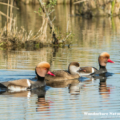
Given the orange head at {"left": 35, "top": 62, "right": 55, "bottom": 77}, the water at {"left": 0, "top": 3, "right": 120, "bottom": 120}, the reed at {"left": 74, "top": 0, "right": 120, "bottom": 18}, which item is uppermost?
the reed at {"left": 74, "top": 0, "right": 120, "bottom": 18}

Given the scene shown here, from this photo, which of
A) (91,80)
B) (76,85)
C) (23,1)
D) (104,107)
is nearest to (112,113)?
(104,107)

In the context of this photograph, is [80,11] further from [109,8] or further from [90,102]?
[90,102]

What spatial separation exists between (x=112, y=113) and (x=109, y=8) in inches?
1464

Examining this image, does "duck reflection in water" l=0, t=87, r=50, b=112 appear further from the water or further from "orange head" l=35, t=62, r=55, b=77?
"orange head" l=35, t=62, r=55, b=77

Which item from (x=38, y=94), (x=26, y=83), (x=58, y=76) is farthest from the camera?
(x=58, y=76)

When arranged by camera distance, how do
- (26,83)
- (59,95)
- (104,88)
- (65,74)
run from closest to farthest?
1. (59,95)
2. (26,83)
3. (104,88)
4. (65,74)

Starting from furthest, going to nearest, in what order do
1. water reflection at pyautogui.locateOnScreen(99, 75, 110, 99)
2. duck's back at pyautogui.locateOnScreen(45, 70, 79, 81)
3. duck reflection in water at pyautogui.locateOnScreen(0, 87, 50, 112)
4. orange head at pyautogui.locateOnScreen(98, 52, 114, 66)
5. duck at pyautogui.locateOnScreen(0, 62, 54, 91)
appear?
orange head at pyautogui.locateOnScreen(98, 52, 114, 66) < duck's back at pyautogui.locateOnScreen(45, 70, 79, 81) < duck at pyautogui.locateOnScreen(0, 62, 54, 91) < water reflection at pyautogui.locateOnScreen(99, 75, 110, 99) < duck reflection in water at pyautogui.locateOnScreen(0, 87, 50, 112)

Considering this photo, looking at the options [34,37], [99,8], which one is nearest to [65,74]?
[34,37]

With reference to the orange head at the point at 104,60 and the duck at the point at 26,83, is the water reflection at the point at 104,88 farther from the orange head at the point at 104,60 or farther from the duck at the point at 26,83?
the duck at the point at 26,83

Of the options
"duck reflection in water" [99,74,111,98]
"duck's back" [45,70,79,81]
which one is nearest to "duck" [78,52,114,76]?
"duck reflection in water" [99,74,111,98]

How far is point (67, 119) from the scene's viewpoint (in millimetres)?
7875

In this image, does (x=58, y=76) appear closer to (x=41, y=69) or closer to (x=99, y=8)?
(x=41, y=69)

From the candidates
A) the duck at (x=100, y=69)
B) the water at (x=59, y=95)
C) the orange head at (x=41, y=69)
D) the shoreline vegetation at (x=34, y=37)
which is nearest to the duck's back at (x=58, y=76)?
the water at (x=59, y=95)

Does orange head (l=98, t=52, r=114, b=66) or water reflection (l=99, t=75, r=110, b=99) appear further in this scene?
orange head (l=98, t=52, r=114, b=66)
